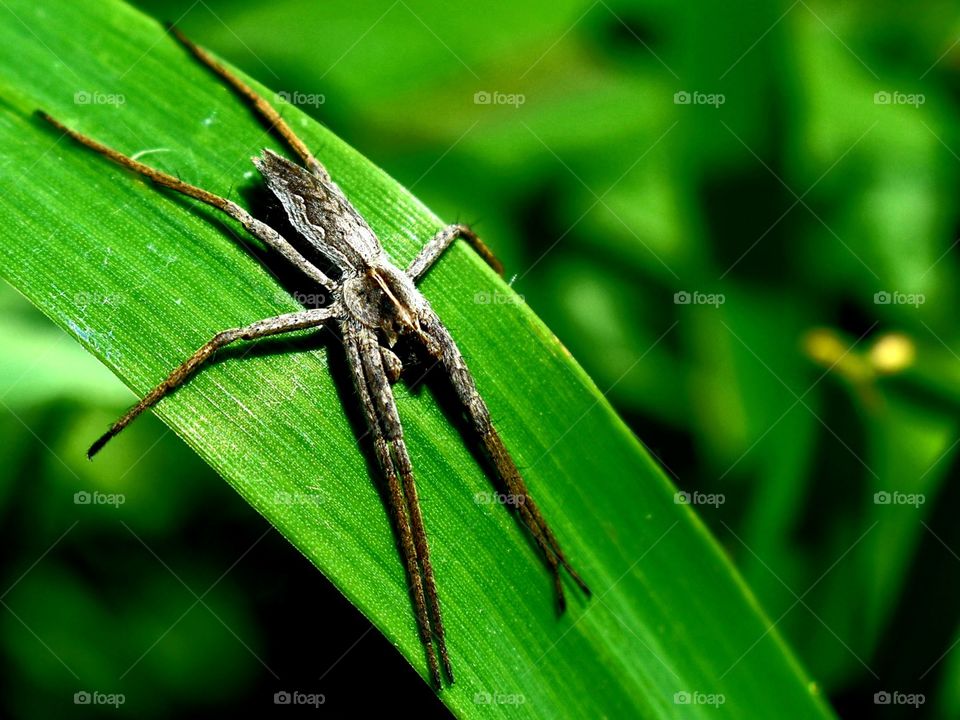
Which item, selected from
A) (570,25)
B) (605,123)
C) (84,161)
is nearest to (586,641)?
(84,161)

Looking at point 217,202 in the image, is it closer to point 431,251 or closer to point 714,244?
point 431,251

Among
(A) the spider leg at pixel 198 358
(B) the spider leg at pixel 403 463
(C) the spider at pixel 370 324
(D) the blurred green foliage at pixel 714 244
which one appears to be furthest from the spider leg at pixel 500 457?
(D) the blurred green foliage at pixel 714 244

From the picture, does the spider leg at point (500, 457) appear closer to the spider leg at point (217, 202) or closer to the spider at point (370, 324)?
the spider at point (370, 324)

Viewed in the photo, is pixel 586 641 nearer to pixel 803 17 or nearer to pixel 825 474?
pixel 825 474

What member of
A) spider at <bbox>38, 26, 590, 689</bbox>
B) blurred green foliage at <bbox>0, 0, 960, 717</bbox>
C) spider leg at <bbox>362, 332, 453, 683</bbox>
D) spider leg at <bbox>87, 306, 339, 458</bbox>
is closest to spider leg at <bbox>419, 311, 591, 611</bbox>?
spider at <bbox>38, 26, 590, 689</bbox>

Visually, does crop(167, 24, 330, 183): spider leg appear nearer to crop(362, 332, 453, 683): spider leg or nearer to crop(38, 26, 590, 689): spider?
crop(38, 26, 590, 689): spider

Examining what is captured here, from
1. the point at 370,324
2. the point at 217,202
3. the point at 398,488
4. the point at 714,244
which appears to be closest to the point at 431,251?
the point at 370,324

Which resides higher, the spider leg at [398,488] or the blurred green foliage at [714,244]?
Result: the blurred green foliage at [714,244]
